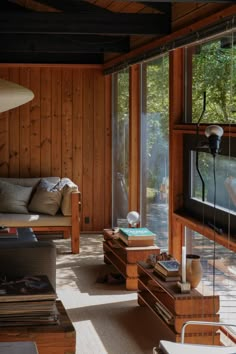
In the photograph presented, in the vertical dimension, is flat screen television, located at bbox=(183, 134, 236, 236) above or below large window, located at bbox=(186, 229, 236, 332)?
above

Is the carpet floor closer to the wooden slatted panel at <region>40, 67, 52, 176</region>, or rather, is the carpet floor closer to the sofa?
the sofa

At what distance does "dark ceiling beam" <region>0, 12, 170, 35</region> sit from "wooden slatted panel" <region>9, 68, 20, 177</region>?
3.44 metres

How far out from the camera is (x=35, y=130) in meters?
10.2

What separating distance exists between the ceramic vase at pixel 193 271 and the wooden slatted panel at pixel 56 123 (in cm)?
532

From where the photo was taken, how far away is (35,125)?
10156mm

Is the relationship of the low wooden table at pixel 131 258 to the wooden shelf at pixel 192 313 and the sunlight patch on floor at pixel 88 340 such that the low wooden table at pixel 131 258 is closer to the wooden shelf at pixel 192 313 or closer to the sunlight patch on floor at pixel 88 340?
the sunlight patch on floor at pixel 88 340

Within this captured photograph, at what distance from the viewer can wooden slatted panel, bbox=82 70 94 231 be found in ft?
33.5

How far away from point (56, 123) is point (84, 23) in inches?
141

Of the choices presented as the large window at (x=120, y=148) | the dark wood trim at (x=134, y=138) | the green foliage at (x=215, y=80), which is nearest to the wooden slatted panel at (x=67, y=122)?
the large window at (x=120, y=148)

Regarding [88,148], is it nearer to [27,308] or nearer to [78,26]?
[78,26]

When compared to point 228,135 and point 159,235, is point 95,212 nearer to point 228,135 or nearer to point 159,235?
point 159,235

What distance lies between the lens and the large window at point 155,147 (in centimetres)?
705

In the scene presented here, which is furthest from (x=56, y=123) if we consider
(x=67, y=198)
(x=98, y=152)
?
(x=67, y=198)

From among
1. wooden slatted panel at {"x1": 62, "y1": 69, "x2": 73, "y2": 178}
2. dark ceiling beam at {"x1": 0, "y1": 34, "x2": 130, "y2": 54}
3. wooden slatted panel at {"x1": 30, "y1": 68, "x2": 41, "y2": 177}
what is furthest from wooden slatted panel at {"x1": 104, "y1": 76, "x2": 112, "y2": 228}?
dark ceiling beam at {"x1": 0, "y1": 34, "x2": 130, "y2": 54}
